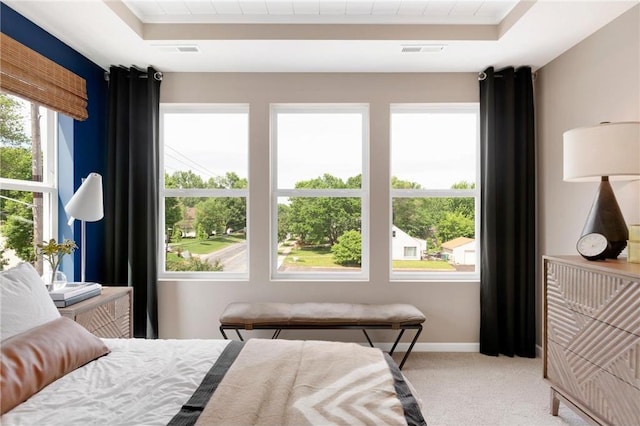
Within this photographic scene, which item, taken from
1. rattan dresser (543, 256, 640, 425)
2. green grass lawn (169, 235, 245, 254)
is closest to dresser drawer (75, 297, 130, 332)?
green grass lawn (169, 235, 245, 254)

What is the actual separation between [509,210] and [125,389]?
10.0 feet

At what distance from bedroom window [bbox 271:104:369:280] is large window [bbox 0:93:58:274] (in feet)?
5.82

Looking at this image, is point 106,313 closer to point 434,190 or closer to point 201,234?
point 201,234

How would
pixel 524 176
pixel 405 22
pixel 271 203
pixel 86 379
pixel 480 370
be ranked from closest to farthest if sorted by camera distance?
pixel 86 379, pixel 405 22, pixel 480 370, pixel 524 176, pixel 271 203

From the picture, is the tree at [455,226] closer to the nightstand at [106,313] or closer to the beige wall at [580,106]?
the beige wall at [580,106]

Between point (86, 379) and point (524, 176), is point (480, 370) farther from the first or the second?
point (86, 379)

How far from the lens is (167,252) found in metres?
3.39

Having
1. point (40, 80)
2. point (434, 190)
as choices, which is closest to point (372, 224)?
point (434, 190)

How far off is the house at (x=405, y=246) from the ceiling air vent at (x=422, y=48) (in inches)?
60.0

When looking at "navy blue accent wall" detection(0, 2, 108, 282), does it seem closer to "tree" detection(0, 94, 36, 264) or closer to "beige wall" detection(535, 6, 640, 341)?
"tree" detection(0, 94, 36, 264)

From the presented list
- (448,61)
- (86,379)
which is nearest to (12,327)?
(86,379)

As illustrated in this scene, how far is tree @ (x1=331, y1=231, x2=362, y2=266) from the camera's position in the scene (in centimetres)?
338

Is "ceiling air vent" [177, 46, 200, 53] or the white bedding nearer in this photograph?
the white bedding

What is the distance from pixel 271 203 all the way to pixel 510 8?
2.38 metres
